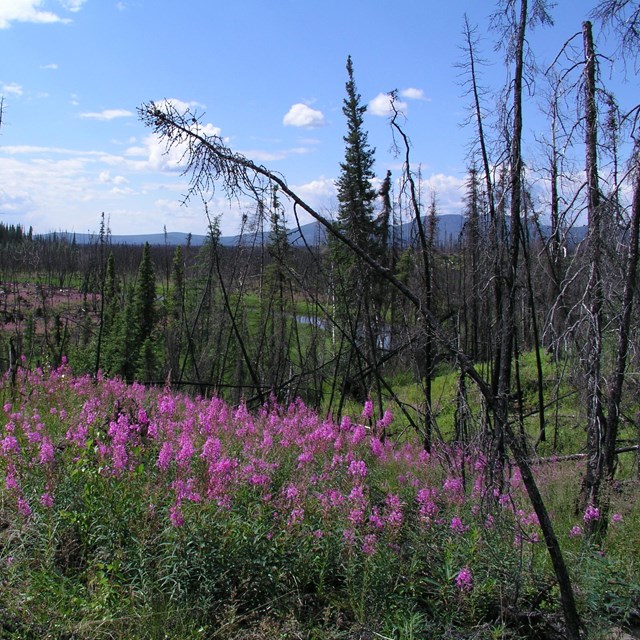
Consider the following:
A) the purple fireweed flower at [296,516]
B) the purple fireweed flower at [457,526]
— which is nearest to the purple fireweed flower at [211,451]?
the purple fireweed flower at [296,516]

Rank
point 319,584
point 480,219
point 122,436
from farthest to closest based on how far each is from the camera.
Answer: point 480,219
point 122,436
point 319,584

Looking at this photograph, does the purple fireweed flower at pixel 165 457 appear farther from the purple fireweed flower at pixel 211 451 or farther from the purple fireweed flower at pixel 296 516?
the purple fireweed flower at pixel 296 516

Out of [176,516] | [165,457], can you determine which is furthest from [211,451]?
[176,516]

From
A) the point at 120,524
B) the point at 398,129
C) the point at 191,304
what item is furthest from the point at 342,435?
the point at 191,304

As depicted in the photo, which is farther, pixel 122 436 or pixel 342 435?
pixel 342 435

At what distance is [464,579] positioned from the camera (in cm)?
313

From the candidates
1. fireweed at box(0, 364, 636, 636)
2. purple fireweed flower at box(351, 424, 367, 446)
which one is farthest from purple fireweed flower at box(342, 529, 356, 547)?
purple fireweed flower at box(351, 424, 367, 446)

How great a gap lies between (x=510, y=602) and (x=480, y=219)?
4.07 m

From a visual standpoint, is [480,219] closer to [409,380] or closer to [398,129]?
[398,129]

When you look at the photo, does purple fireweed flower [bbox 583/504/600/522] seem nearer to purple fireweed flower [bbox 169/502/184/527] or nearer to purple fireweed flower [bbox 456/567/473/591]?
purple fireweed flower [bbox 456/567/473/591]

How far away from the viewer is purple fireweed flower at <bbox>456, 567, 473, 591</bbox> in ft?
10.2

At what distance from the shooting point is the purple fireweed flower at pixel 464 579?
312 cm

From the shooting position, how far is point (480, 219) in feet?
20.4

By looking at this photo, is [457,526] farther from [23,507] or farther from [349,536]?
[23,507]
